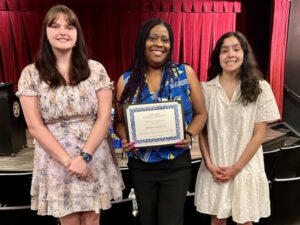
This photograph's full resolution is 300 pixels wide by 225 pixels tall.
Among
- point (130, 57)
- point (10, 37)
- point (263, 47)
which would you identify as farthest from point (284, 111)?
point (10, 37)

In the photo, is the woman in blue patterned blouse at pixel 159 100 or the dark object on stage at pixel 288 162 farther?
the dark object on stage at pixel 288 162

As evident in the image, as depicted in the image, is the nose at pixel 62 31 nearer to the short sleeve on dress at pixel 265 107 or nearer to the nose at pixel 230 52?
the nose at pixel 230 52

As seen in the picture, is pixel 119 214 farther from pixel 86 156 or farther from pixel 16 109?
pixel 16 109

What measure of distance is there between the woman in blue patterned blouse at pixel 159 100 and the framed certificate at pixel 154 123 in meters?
0.04

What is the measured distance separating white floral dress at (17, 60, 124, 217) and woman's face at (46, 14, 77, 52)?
0.15 metres

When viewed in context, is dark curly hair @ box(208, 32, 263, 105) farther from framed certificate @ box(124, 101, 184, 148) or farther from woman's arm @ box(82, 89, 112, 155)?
woman's arm @ box(82, 89, 112, 155)

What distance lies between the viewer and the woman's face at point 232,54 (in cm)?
166

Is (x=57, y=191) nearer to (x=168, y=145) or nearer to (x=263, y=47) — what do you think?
(x=168, y=145)

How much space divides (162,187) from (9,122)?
6.80ft

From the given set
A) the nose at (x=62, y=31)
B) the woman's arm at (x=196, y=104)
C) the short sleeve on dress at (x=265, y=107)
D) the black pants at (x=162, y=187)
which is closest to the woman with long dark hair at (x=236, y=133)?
the short sleeve on dress at (x=265, y=107)

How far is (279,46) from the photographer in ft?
20.3

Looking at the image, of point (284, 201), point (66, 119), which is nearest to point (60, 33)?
point (66, 119)

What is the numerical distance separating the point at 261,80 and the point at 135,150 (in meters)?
0.72

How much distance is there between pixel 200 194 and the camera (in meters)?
1.78
